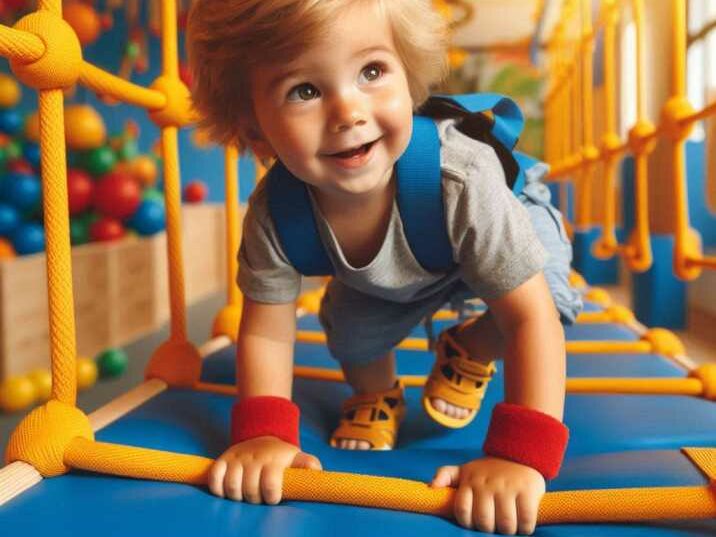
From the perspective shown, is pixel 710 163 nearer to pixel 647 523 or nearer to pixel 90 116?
pixel 90 116

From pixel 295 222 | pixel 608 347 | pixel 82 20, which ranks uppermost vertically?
pixel 82 20

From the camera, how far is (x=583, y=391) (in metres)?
0.80

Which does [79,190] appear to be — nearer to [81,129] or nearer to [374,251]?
[81,129]

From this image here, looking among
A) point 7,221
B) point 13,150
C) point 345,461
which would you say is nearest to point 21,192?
point 7,221

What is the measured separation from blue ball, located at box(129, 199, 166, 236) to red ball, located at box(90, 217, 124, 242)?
13 centimetres

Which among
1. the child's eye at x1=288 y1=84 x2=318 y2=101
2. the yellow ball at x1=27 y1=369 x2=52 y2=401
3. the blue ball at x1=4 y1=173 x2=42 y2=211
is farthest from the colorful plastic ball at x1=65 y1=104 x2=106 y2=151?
the child's eye at x1=288 y1=84 x2=318 y2=101

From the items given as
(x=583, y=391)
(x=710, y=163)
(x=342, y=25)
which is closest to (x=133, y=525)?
(x=342, y=25)

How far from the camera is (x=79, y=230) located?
2.13 metres

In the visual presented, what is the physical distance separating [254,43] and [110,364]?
4.30 feet

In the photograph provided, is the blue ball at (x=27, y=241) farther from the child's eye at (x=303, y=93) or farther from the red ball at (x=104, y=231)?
the child's eye at (x=303, y=93)

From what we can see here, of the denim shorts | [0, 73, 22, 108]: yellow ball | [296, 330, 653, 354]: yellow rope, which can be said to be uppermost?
[0, 73, 22, 108]: yellow ball

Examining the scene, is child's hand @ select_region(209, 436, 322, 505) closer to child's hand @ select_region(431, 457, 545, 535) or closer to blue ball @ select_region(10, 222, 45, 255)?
child's hand @ select_region(431, 457, 545, 535)

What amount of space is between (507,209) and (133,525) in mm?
371

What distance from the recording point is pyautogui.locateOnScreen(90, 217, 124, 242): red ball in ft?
7.09
